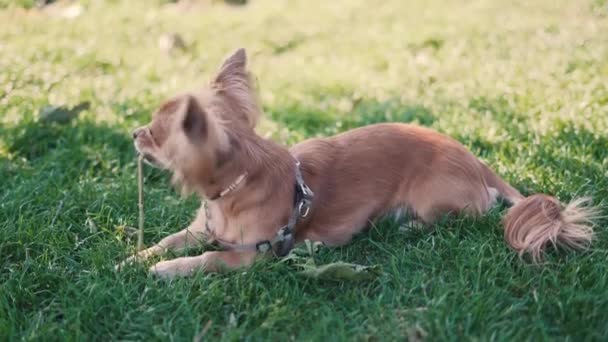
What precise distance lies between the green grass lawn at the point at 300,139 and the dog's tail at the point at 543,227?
74mm

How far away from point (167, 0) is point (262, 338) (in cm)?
944

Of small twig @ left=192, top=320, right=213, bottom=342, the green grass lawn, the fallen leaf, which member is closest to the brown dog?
the green grass lawn

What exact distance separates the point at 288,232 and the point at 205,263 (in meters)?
0.44

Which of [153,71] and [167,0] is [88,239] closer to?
[153,71]

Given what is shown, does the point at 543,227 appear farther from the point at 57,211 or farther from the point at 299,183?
the point at 57,211

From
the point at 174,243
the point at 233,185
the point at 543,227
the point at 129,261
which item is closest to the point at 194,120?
the point at 233,185

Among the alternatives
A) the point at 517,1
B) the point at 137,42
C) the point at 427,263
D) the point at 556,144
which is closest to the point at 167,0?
the point at 137,42

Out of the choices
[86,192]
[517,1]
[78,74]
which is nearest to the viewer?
[86,192]

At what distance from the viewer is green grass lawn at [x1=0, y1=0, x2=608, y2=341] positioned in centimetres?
279

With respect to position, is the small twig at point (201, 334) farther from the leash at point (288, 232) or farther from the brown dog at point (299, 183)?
the leash at point (288, 232)

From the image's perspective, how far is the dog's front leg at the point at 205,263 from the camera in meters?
3.14

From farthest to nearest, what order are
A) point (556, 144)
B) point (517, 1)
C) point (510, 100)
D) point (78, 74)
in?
1. point (517, 1)
2. point (78, 74)
3. point (510, 100)
4. point (556, 144)

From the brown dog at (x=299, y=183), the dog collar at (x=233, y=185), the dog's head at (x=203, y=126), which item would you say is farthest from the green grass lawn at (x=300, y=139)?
the dog's head at (x=203, y=126)

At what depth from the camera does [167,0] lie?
36.6ft
